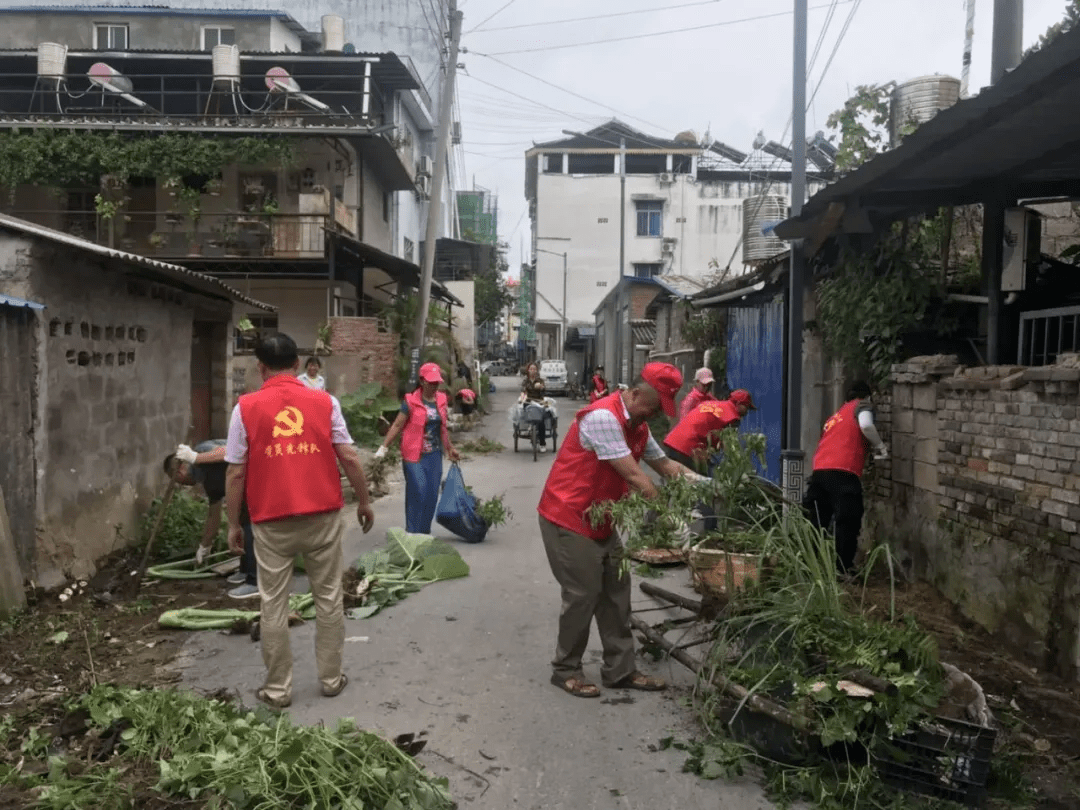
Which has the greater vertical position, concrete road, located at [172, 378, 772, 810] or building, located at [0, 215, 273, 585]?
building, located at [0, 215, 273, 585]

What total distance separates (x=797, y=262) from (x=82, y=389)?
655 cm

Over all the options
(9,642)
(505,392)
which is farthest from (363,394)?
(505,392)

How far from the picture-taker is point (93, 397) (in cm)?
779

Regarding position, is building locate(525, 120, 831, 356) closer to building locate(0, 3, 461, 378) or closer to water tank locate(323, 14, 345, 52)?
water tank locate(323, 14, 345, 52)

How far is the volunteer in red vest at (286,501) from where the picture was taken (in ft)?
16.1

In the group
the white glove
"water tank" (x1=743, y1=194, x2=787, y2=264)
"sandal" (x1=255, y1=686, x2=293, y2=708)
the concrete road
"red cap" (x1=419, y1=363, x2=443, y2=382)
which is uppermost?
→ "water tank" (x1=743, y1=194, x2=787, y2=264)

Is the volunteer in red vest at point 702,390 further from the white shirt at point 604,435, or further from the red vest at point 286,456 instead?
the red vest at point 286,456

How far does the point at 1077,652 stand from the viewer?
5184mm

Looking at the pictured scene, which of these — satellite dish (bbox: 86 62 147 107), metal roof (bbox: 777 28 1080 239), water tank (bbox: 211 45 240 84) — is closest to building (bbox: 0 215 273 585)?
metal roof (bbox: 777 28 1080 239)

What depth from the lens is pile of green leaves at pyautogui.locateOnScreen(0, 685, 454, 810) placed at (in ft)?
11.4

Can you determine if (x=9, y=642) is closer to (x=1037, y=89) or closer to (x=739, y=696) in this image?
(x=739, y=696)

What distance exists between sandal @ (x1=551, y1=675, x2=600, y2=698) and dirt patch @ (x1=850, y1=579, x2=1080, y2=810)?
57.7 inches

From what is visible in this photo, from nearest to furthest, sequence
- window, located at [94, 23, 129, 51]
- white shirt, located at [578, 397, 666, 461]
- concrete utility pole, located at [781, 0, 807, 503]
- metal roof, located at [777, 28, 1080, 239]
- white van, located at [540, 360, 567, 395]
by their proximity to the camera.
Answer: metal roof, located at [777, 28, 1080, 239] < white shirt, located at [578, 397, 666, 461] < concrete utility pole, located at [781, 0, 807, 503] < window, located at [94, 23, 129, 51] < white van, located at [540, 360, 567, 395]

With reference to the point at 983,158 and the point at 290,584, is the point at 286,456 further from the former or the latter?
the point at 983,158
